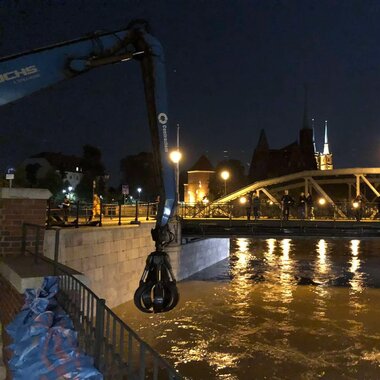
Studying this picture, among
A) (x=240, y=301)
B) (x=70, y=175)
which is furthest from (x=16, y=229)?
(x=70, y=175)

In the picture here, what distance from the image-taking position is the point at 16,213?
8.69 m

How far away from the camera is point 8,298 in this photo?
664cm

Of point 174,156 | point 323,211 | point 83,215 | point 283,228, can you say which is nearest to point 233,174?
point 323,211

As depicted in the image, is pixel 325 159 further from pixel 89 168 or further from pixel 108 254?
pixel 108 254

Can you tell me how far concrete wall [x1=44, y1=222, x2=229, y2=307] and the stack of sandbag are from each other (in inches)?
333

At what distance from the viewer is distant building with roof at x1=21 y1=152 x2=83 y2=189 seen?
84231 millimetres

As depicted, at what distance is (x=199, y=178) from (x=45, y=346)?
8765 centimetres

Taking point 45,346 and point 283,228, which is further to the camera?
point 283,228

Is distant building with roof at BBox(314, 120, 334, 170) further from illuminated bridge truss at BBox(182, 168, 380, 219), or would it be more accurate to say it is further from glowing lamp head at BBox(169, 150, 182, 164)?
glowing lamp head at BBox(169, 150, 182, 164)

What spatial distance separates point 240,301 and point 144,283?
1322 cm

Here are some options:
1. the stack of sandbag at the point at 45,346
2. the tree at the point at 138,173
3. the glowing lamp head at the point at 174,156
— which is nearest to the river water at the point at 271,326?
the glowing lamp head at the point at 174,156

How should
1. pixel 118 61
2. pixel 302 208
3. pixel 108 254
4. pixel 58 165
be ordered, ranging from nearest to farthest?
pixel 118 61
pixel 108 254
pixel 302 208
pixel 58 165

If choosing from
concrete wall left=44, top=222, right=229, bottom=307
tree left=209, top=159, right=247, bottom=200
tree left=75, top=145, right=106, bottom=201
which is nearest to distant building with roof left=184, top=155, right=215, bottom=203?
tree left=209, top=159, right=247, bottom=200

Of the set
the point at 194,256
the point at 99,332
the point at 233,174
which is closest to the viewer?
the point at 99,332
